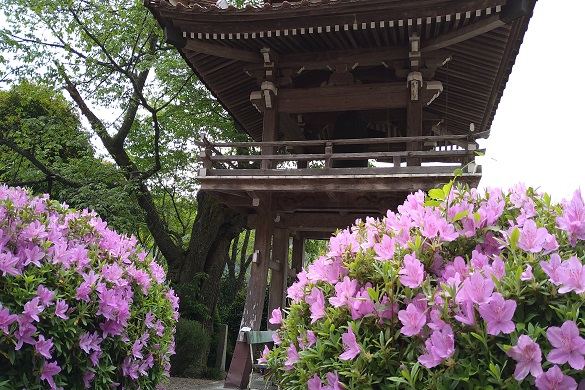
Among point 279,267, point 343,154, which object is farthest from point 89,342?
point 279,267

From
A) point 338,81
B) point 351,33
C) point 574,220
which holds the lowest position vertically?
point 574,220

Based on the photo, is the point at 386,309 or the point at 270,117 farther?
the point at 270,117

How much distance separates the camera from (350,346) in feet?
5.16

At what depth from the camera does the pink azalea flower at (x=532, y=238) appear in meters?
1.50

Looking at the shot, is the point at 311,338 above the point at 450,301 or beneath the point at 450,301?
beneath

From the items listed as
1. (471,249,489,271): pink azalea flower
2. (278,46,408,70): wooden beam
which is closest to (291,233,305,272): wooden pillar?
(278,46,408,70): wooden beam

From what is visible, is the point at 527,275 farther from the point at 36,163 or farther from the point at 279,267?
the point at 36,163

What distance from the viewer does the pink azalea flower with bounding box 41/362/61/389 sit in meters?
2.39

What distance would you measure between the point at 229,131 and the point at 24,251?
948 cm

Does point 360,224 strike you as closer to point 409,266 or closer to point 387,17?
point 409,266

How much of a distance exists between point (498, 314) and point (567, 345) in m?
0.18

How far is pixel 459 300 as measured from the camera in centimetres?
142

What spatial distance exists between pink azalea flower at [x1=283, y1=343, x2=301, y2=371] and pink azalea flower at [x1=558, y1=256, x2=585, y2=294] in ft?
3.11

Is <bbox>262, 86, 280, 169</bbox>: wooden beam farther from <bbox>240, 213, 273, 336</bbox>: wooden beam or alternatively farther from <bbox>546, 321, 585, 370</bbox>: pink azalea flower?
<bbox>546, 321, 585, 370</bbox>: pink azalea flower
